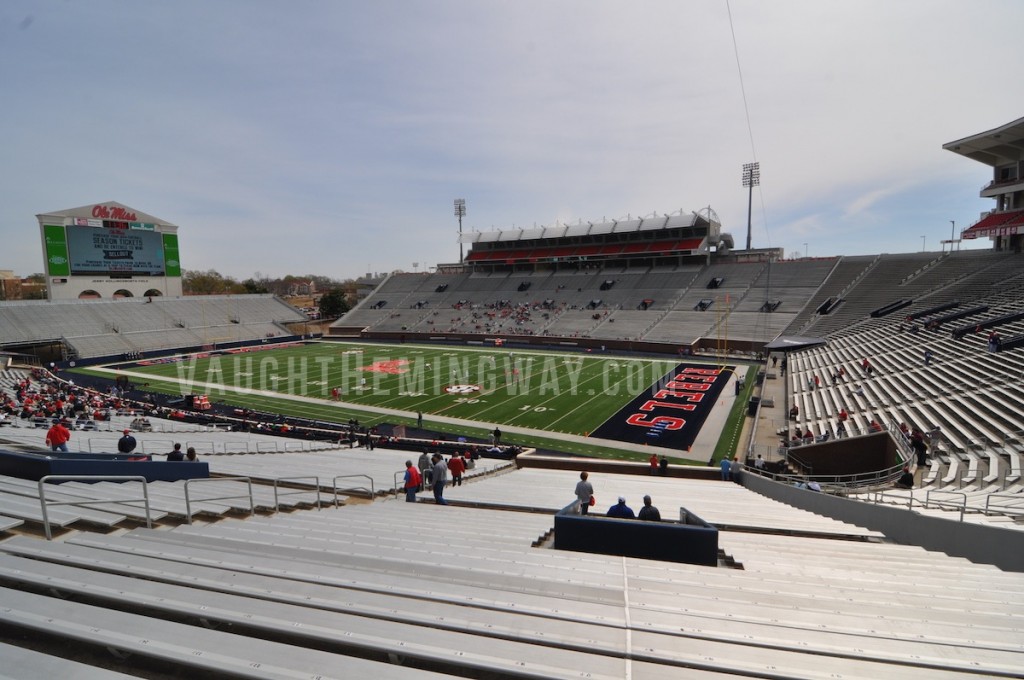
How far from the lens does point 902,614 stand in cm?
359

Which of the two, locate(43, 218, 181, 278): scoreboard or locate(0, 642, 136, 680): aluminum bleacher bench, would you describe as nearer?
locate(0, 642, 136, 680): aluminum bleacher bench

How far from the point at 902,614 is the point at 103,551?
5846 millimetres

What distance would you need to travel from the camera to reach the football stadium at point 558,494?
2.70 m

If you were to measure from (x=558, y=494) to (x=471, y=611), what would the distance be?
7891 mm

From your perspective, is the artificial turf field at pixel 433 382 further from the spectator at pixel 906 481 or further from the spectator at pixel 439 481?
the spectator at pixel 439 481

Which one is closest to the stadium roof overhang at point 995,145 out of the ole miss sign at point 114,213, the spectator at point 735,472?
the spectator at point 735,472

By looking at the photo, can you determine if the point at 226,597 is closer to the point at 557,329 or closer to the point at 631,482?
the point at 631,482

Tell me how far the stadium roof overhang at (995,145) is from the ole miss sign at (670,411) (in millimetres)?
21662

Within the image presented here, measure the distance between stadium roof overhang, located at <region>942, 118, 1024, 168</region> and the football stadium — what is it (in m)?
0.23

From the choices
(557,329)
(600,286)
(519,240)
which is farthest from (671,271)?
(519,240)

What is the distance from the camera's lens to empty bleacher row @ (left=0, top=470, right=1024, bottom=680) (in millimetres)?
2479

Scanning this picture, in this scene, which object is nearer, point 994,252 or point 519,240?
point 994,252

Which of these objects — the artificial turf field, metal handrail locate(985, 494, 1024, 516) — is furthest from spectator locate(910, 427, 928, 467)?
the artificial turf field

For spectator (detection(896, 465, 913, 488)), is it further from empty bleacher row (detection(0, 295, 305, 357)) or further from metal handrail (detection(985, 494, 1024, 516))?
empty bleacher row (detection(0, 295, 305, 357))
